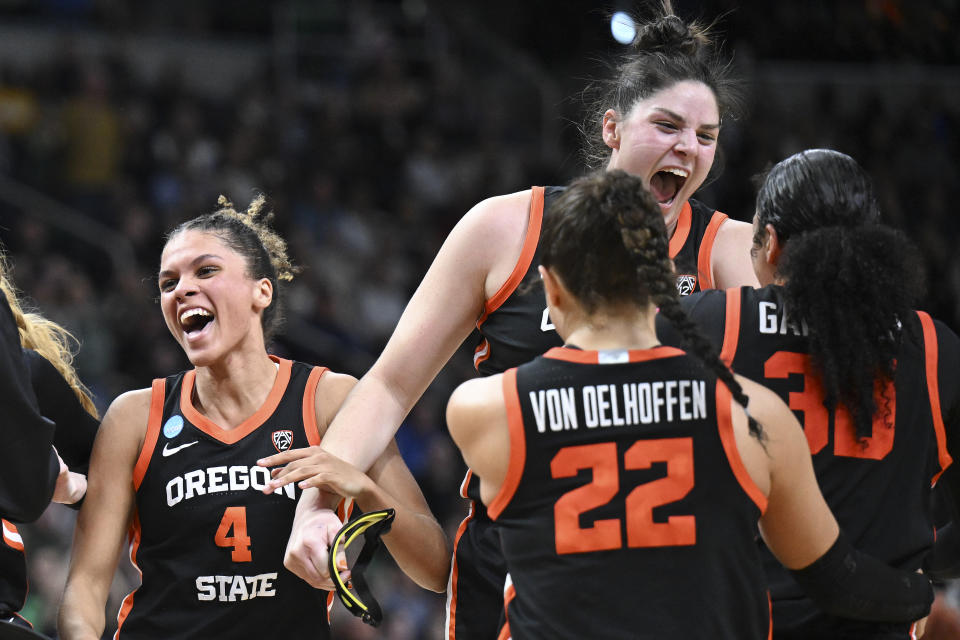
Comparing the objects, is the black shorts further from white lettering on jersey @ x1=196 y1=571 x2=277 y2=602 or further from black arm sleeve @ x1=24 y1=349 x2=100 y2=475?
black arm sleeve @ x1=24 y1=349 x2=100 y2=475

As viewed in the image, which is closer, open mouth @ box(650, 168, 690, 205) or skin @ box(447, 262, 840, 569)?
skin @ box(447, 262, 840, 569)

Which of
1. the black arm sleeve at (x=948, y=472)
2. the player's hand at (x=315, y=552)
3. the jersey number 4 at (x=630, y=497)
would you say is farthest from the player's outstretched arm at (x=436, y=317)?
the black arm sleeve at (x=948, y=472)

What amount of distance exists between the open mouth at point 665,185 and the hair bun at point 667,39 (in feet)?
1.12

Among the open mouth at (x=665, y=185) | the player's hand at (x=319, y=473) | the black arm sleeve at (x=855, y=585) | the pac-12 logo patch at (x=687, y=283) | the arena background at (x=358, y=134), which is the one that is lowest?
the black arm sleeve at (x=855, y=585)

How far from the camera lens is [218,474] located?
9.73ft

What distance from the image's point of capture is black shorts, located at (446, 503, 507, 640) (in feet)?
9.02

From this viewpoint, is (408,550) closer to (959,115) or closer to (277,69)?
(277,69)

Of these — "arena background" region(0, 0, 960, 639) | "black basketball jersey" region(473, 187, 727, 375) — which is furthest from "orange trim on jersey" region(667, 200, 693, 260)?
"arena background" region(0, 0, 960, 639)

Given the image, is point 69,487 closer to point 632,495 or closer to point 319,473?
point 319,473

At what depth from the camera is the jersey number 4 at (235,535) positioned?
2.90 meters

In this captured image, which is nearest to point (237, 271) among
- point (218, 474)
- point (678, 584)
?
point (218, 474)

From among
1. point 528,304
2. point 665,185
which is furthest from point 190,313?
point 665,185

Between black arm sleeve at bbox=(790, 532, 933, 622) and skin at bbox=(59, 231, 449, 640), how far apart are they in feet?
3.39

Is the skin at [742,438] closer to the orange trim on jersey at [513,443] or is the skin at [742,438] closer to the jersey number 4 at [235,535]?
the orange trim on jersey at [513,443]
